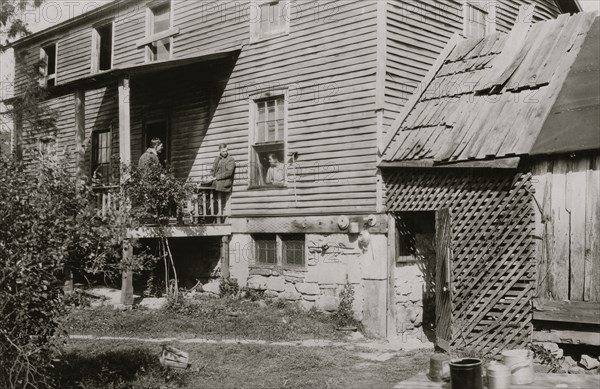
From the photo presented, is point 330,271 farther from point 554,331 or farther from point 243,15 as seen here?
point 243,15

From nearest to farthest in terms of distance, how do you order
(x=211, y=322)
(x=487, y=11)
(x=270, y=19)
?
(x=211, y=322), (x=270, y=19), (x=487, y=11)

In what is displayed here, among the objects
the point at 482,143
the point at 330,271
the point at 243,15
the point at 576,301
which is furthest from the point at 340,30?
the point at 576,301

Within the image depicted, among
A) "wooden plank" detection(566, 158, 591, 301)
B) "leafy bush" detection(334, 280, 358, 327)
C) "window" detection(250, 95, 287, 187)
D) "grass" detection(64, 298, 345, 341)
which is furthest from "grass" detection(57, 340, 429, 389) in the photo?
"window" detection(250, 95, 287, 187)

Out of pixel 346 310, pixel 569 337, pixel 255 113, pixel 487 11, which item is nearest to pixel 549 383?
pixel 569 337

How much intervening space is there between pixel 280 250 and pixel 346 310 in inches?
92.9

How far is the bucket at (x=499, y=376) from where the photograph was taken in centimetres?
454

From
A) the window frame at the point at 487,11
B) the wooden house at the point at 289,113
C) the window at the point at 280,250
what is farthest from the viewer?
the window frame at the point at 487,11

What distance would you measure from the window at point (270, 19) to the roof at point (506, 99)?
3.64 metres

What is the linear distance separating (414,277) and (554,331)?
10.8 feet

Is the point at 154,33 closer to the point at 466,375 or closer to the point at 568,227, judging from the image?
the point at 568,227

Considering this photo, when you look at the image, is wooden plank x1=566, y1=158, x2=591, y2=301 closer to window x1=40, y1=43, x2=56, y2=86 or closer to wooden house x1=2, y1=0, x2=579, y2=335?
wooden house x1=2, y1=0, x2=579, y2=335

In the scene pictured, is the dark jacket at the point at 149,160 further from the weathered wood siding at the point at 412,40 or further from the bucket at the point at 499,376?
the bucket at the point at 499,376

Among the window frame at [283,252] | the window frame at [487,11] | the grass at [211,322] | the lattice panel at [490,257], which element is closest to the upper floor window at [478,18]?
the window frame at [487,11]

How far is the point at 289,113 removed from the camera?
13.6 m
